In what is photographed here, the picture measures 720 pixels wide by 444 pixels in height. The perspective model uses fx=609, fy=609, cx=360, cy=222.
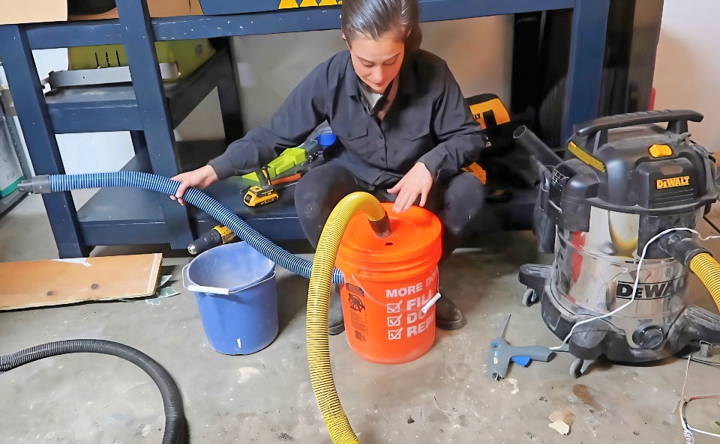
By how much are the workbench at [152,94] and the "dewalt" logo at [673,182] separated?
46 cm

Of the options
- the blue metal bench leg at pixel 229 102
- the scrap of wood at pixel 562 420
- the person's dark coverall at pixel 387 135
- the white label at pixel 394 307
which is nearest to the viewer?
the scrap of wood at pixel 562 420

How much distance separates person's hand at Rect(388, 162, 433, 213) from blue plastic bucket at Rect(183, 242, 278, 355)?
1.01 feet

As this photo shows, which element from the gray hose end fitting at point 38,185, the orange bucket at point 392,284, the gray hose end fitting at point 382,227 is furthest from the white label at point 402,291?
the gray hose end fitting at point 38,185

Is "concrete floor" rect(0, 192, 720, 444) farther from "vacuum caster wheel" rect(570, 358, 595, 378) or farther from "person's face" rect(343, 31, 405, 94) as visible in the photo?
"person's face" rect(343, 31, 405, 94)

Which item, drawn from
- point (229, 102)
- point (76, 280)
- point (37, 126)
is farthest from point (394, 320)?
point (229, 102)

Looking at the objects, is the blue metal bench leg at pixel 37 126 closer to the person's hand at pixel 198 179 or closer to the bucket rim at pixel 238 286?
the person's hand at pixel 198 179

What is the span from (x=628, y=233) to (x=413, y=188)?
1.33ft

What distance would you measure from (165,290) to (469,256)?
800mm

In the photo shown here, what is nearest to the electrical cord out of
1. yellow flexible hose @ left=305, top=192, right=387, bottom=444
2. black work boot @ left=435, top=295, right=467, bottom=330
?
black work boot @ left=435, top=295, right=467, bottom=330

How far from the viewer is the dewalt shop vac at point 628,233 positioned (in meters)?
1.06

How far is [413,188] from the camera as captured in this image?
1.22 metres

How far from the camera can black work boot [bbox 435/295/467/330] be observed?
A: 1354 mm

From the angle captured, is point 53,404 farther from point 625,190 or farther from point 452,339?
point 625,190

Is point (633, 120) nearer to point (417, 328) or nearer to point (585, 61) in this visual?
point (585, 61)
